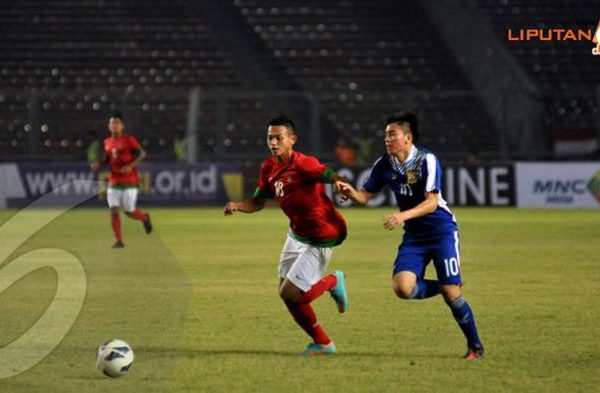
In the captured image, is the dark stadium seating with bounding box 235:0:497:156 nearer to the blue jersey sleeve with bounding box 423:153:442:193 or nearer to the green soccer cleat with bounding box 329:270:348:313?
the green soccer cleat with bounding box 329:270:348:313

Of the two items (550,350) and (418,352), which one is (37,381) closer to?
(418,352)

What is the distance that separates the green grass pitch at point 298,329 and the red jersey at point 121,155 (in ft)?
3.82

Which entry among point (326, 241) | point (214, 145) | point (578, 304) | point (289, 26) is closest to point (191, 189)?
point (214, 145)

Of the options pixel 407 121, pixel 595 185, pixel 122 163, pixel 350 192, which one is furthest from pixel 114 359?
pixel 595 185

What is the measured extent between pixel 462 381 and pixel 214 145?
28.8 metres

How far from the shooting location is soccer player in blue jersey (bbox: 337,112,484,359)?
963 cm

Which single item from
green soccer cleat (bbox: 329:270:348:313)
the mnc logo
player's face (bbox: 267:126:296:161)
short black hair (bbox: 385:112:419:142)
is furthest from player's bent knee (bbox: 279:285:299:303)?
the mnc logo

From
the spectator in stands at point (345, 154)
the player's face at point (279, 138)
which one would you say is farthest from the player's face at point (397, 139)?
the spectator in stands at point (345, 154)

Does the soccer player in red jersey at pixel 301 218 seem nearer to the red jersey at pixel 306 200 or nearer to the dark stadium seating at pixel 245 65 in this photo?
the red jersey at pixel 306 200

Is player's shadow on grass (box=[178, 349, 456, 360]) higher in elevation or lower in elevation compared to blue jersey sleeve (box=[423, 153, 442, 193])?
lower

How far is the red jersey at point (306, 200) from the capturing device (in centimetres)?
1037

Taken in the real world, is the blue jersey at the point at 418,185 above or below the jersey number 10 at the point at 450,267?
above

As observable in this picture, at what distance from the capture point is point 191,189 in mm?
34969

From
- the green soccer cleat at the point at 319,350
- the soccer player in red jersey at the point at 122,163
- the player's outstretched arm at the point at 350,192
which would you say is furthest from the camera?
the soccer player in red jersey at the point at 122,163
